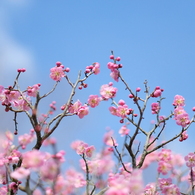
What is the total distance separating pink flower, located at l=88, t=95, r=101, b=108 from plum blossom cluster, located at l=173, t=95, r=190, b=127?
1.08 m

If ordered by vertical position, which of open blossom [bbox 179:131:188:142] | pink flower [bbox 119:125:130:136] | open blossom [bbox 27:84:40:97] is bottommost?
open blossom [bbox 179:131:188:142]

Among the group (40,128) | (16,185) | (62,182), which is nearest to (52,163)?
(62,182)

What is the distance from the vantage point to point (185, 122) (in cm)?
400

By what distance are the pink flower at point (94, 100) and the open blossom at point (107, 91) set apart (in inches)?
3.8

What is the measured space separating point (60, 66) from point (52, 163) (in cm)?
251

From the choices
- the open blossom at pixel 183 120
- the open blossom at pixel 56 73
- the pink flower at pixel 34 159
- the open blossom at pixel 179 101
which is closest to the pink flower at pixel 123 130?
the open blossom at pixel 183 120

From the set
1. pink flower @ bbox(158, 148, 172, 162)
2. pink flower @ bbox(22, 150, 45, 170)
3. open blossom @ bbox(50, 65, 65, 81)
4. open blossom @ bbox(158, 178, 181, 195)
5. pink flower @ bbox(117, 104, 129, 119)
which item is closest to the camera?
pink flower @ bbox(22, 150, 45, 170)

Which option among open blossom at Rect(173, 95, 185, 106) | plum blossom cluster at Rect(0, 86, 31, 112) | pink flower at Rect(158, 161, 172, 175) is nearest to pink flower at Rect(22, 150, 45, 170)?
plum blossom cluster at Rect(0, 86, 31, 112)

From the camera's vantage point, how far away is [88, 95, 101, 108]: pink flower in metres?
4.22

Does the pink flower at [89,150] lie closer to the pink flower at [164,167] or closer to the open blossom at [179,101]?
the pink flower at [164,167]

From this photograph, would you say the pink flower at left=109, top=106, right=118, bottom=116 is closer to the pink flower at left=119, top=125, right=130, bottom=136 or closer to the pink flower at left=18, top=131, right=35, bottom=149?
the pink flower at left=119, top=125, right=130, bottom=136

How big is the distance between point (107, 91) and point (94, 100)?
0.75 ft

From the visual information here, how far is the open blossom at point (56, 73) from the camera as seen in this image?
14.4 feet

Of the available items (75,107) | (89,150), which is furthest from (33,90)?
(89,150)
